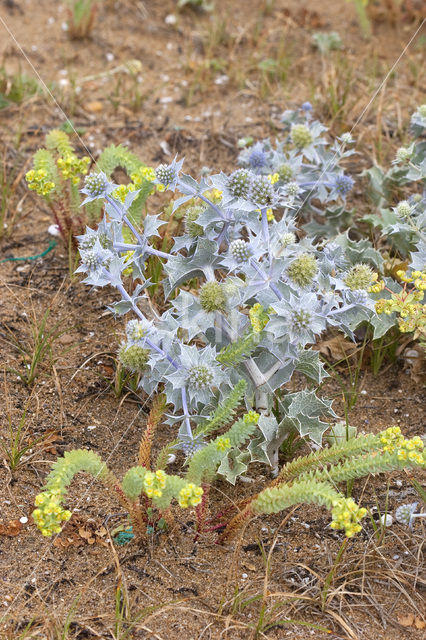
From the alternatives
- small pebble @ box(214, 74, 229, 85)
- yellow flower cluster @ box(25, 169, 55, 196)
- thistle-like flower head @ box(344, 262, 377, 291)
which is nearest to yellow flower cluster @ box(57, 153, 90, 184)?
yellow flower cluster @ box(25, 169, 55, 196)

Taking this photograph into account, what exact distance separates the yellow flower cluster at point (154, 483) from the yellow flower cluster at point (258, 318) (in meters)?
0.58

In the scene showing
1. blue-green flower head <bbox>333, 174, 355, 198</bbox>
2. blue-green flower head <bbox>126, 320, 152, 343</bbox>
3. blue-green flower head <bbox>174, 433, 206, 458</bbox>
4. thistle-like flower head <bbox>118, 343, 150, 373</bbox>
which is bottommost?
blue-green flower head <bbox>174, 433, 206, 458</bbox>

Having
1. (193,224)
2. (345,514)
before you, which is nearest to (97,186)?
(193,224)

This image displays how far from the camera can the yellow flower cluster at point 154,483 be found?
1.92 meters

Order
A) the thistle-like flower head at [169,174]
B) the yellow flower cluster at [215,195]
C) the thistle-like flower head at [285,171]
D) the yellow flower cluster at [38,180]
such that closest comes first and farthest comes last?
1. the thistle-like flower head at [169,174]
2. the yellow flower cluster at [38,180]
3. the yellow flower cluster at [215,195]
4. the thistle-like flower head at [285,171]

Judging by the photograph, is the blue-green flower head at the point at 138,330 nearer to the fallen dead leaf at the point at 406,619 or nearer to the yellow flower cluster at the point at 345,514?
the yellow flower cluster at the point at 345,514

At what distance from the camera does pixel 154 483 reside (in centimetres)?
195

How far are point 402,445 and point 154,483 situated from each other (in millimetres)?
737

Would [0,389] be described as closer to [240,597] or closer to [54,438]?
[54,438]

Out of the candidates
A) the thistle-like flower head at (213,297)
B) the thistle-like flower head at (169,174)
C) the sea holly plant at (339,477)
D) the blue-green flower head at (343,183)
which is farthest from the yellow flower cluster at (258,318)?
the blue-green flower head at (343,183)

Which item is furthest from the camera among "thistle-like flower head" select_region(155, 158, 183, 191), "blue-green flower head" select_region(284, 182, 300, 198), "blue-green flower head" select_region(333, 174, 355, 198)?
"blue-green flower head" select_region(333, 174, 355, 198)

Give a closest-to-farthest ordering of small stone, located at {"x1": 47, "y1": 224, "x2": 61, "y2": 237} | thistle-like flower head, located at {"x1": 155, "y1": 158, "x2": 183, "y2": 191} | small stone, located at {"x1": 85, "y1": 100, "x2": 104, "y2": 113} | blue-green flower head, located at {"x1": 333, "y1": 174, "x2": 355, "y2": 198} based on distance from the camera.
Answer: thistle-like flower head, located at {"x1": 155, "y1": 158, "x2": 183, "y2": 191}
blue-green flower head, located at {"x1": 333, "y1": 174, "x2": 355, "y2": 198}
small stone, located at {"x1": 47, "y1": 224, "x2": 61, "y2": 237}
small stone, located at {"x1": 85, "y1": 100, "x2": 104, "y2": 113}

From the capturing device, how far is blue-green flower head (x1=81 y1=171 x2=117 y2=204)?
2.47 m

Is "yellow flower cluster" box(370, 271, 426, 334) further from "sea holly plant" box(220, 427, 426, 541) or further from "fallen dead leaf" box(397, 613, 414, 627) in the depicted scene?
"fallen dead leaf" box(397, 613, 414, 627)
